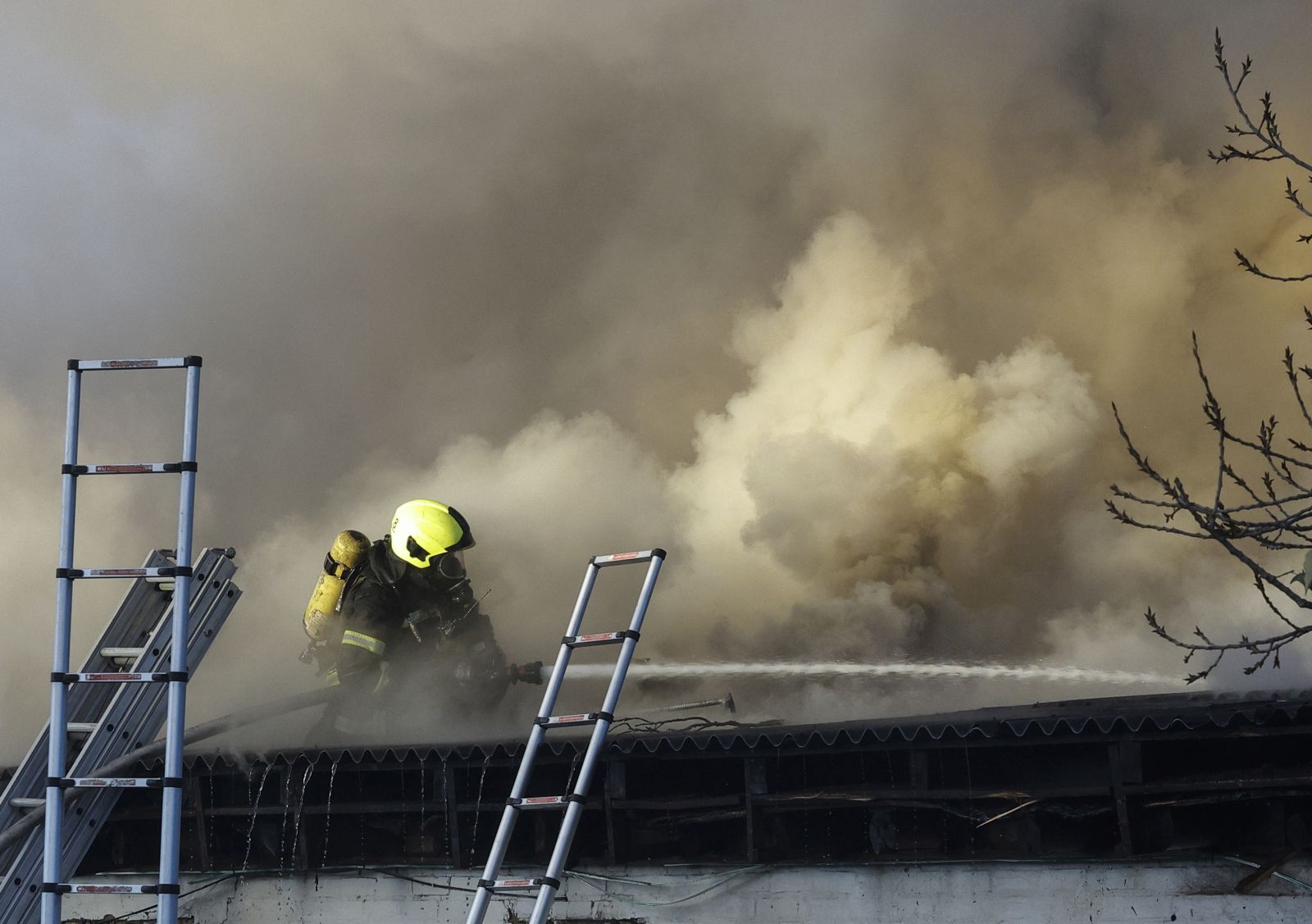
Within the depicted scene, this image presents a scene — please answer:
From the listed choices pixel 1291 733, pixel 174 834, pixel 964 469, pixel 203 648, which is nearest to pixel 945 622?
pixel 964 469

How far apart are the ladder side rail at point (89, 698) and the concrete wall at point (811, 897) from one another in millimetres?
2955

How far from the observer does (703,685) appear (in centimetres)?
2066

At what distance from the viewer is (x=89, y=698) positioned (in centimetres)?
814

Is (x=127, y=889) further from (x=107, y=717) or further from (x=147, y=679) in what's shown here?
(x=107, y=717)

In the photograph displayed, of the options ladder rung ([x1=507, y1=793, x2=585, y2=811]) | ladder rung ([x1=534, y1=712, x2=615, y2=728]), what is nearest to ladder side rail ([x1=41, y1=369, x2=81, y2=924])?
ladder rung ([x1=507, y1=793, x2=585, y2=811])

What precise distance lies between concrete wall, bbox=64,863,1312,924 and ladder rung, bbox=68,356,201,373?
4997 mm

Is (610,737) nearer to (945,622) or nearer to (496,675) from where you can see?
(496,675)

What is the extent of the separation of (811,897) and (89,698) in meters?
4.57

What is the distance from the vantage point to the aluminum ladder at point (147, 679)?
596 centimetres

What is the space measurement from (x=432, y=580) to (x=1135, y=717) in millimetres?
5264

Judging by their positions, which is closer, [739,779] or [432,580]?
[739,779]

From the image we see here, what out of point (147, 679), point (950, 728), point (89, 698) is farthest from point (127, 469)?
point (950, 728)

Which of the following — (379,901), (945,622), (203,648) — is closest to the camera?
(203,648)

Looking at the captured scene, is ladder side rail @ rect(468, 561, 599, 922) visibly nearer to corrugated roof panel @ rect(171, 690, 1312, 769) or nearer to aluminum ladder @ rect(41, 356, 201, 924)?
aluminum ladder @ rect(41, 356, 201, 924)
